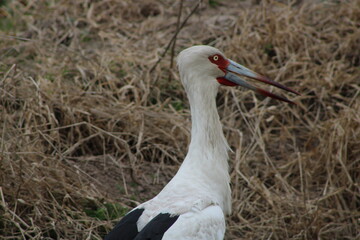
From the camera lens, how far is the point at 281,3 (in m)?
7.57

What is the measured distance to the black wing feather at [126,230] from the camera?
3783mm

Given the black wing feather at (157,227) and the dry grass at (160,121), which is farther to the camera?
the dry grass at (160,121)

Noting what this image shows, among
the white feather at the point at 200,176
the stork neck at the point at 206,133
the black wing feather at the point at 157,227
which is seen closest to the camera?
the black wing feather at the point at 157,227

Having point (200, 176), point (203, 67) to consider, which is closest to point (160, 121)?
point (203, 67)

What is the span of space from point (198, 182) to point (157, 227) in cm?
48

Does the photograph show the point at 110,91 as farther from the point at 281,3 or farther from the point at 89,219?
the point at 281,3

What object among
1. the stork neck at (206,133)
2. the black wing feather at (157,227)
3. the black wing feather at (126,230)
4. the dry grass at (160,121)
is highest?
the stork neck at (206,133)

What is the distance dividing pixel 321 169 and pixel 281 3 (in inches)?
96.6

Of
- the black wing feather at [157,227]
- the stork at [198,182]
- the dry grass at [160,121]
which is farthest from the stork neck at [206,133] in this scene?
the dry grass at [160,121]

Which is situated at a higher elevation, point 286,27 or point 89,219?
point 286,27

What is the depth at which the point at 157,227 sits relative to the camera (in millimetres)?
3727

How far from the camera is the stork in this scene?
378 centimetres

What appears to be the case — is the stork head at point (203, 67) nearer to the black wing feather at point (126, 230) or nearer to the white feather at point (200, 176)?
the white feather at point (200, 176)

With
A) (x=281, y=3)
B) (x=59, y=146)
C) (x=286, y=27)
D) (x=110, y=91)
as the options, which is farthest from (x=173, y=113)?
(x=281, y=3)
